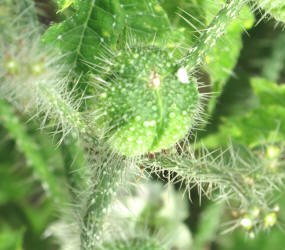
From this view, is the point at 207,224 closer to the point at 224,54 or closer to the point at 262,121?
the point at 262,121

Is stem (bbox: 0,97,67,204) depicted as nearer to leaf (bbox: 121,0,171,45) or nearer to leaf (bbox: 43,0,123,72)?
leaf (bbox: 43,0,123,72)

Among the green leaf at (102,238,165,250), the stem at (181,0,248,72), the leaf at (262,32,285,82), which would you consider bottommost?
the green leaf at (102,238,165,250)

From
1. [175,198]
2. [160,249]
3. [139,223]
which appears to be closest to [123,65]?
[160,249]

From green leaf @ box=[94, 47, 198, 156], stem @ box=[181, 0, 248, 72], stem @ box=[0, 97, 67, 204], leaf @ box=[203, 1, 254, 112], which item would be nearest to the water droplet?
green leaf @ box=[94, 47, 198, 156]

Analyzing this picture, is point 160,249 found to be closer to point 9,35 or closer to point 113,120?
point 113,120

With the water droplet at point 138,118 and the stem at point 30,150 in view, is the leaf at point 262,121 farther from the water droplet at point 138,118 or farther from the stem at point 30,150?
the water droplet at point 138,118
